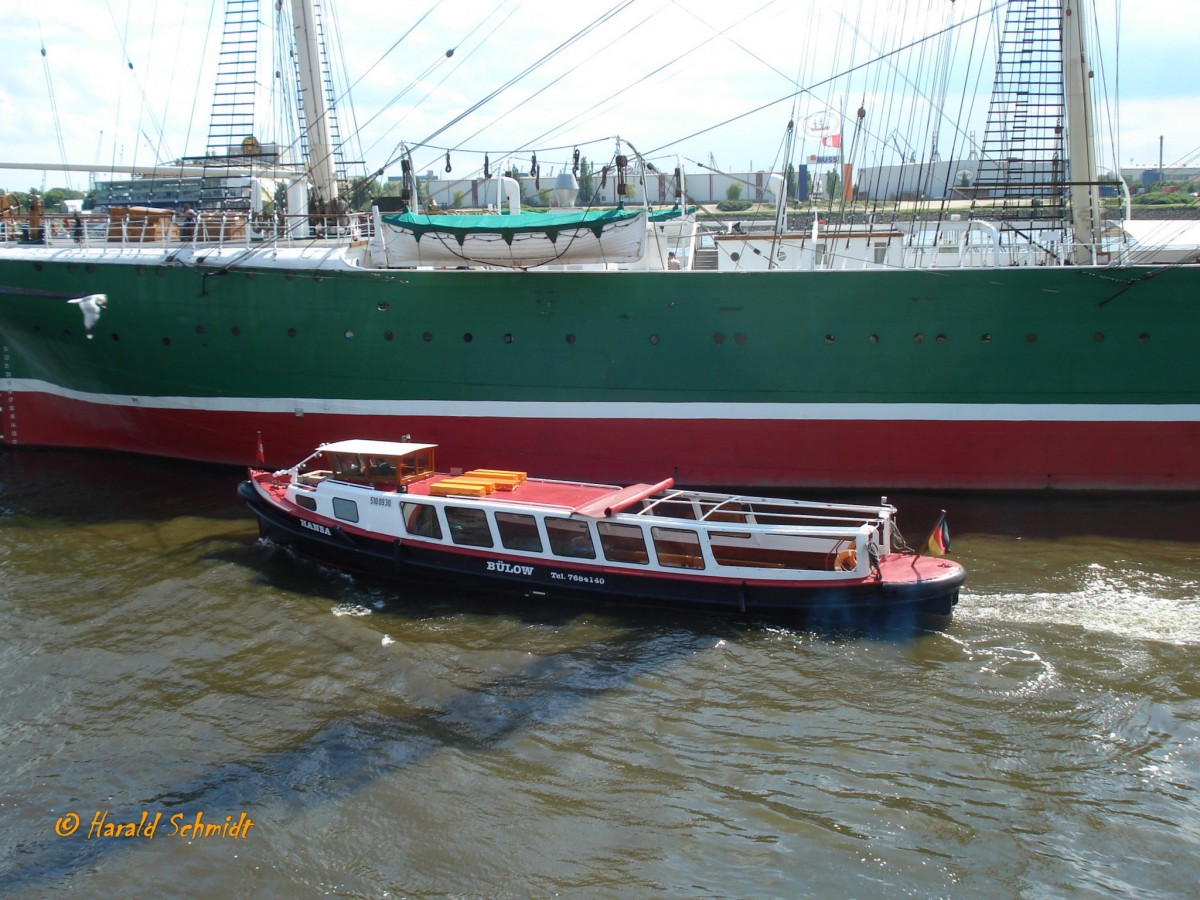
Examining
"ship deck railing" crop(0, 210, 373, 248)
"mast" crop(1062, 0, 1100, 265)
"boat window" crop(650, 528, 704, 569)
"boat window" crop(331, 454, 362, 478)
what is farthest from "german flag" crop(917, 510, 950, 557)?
"ship deck railing" crop(0, 210, 373, 248)

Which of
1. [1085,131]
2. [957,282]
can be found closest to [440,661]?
[957,282]

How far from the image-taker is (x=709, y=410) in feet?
52.9

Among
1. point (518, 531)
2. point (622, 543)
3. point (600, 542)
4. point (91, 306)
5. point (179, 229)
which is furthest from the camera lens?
point (179, 229)

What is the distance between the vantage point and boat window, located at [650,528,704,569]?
39.1ft

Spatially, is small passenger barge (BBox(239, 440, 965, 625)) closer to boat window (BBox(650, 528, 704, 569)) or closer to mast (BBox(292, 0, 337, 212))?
boat window (BBox(650, 528, 704, 569))

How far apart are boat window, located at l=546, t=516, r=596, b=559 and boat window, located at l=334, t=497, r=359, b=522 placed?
9.29 ft

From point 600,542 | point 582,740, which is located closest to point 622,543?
point 600,542

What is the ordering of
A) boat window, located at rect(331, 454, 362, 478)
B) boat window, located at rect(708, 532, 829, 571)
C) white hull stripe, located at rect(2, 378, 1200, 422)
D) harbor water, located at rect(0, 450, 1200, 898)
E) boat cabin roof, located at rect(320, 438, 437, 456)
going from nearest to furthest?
harbor water, located at rect(0, 450, 1200, 898) → boat window, located at rect(708, 532, 829, 571) → boat cabin roof, located at rect(320, 438, 437, 456) → boat window, located at rect(331, 454, 362, 478) → white hull stripe, located at rect(2, 378, 1200, 422)

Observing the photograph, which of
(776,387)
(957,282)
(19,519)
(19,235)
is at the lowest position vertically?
(19,519)

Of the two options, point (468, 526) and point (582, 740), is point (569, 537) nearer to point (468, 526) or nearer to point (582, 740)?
point (468, 526)

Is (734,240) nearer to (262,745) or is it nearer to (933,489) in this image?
(933,489)

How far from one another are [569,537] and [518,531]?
0.69 m

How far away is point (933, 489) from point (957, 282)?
345cm

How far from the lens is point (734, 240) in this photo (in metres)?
17.7
